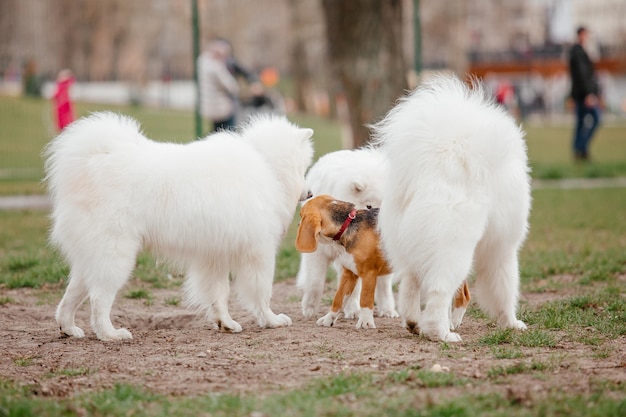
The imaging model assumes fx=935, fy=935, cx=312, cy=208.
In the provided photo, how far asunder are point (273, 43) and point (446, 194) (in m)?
64.8

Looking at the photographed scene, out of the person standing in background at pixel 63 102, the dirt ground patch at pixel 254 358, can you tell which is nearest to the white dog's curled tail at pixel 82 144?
the dirt ground patch at pixel 254 358

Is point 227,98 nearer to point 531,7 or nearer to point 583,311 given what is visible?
point 583,311

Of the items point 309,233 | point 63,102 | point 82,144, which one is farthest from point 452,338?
point 63,102

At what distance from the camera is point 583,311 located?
23.8ft

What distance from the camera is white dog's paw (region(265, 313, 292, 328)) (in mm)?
6961

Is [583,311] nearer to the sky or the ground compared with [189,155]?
nearer to the ground

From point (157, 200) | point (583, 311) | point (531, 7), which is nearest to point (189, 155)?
point (157, 200)

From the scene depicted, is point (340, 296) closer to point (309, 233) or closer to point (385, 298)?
point (309, 233)

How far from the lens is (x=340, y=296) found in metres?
7.02

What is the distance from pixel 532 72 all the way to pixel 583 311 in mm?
46665

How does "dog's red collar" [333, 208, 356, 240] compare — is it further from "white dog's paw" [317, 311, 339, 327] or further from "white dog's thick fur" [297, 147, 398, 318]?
"white dog's paw" [317, 311, 339, 327]

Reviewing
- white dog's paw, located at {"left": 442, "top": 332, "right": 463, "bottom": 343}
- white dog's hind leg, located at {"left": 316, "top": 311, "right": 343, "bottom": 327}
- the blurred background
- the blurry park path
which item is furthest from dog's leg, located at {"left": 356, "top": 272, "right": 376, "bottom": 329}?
the blurred background

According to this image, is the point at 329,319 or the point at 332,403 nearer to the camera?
the point at 332,403

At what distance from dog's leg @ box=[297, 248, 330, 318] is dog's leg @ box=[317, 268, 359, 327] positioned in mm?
226
